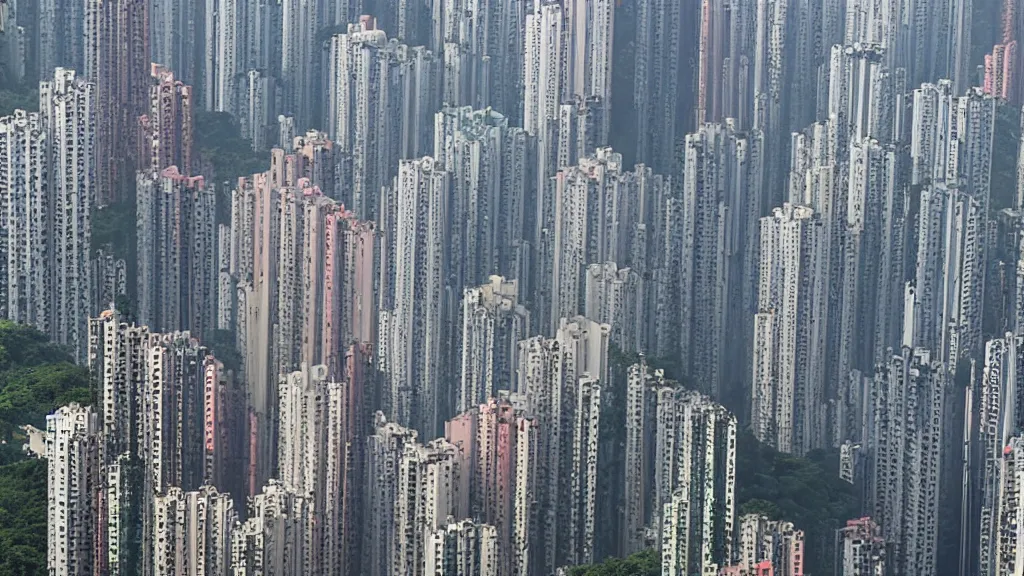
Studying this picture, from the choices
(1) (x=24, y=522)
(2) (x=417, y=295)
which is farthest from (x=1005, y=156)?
→ (1) (x=24, y=522)

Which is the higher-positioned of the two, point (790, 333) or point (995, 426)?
point (790, 333)

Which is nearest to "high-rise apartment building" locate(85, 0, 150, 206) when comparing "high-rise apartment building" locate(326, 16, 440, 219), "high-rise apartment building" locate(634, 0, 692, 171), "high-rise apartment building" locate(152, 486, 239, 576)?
"high-rise apartment building" locate(326, 16, 440, 219)

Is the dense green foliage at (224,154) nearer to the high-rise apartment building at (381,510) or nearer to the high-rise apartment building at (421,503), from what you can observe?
the high-rise apartment building at (381,510)

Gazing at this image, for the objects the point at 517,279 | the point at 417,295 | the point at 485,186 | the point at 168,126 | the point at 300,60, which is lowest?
the point at 417,295

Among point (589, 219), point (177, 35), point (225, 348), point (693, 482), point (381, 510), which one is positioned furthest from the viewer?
point (177, 35)

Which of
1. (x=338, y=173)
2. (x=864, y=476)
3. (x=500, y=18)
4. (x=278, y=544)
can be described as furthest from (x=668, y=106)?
(x=278, y=544)

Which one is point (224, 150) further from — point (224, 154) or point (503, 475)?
point (503, 475)

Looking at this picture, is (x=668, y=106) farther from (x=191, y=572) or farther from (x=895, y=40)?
(x=191, y=572)
